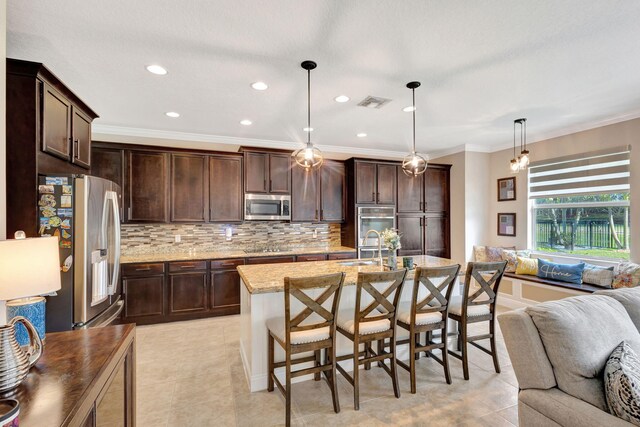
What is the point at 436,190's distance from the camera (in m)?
5.90

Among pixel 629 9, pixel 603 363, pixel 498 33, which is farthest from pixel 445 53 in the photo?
pixel 603 363

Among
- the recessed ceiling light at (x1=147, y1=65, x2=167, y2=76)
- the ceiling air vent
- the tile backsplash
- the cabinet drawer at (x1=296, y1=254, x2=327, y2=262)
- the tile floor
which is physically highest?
the ceiling air vent

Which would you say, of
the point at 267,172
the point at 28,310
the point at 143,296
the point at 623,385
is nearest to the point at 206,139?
the point at 267,172

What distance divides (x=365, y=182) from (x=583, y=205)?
316 centimetres

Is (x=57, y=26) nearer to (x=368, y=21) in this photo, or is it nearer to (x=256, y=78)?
(x=256, y=78)

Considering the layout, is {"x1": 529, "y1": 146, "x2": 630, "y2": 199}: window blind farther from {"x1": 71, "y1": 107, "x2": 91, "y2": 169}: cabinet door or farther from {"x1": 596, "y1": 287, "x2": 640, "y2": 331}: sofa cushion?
{"x1": 71, "y1": 107, "x2": 91, "y2": 169}: cabinet door

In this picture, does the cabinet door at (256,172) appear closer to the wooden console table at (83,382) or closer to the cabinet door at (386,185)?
the cabinet door at (386,185)

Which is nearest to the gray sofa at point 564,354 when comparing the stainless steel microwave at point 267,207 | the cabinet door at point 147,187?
the stainless steel microwave at point 267,207

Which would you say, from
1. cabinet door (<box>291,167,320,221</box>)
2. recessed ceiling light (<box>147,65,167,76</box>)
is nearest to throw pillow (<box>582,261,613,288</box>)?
cabinet door (<box>291,167,320,221</box>)

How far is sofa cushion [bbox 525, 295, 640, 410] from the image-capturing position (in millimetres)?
1462

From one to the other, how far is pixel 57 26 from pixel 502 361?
455 cm

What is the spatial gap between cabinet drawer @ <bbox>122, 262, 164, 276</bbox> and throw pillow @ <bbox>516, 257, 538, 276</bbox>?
5.25 meters

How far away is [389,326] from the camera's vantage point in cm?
246

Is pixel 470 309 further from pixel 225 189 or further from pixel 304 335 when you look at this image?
pixel 225 189
